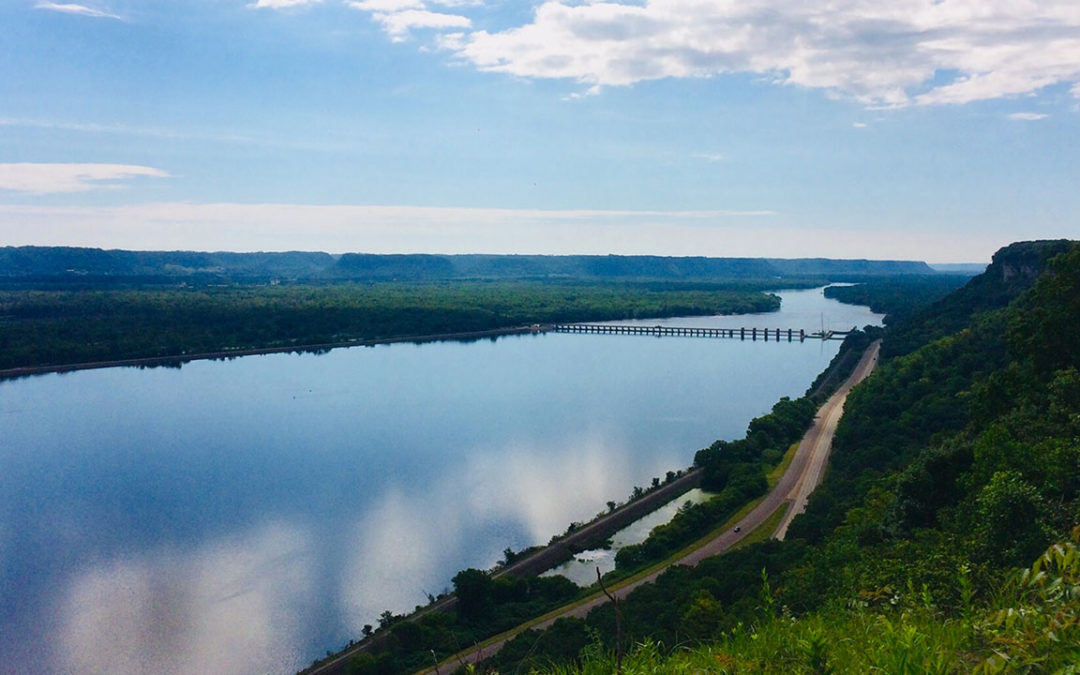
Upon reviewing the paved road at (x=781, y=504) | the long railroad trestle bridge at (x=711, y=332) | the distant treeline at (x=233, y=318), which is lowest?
the paved road at (x=781, y=504)

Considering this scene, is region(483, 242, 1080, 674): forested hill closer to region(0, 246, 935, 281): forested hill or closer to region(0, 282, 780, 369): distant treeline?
region(0, 282, 780, 369): distant treeline

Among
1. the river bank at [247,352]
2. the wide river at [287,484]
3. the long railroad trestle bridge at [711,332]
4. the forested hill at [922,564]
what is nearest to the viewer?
the forested hill at [922,564]

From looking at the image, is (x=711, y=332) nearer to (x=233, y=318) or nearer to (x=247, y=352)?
(x=247, y=352)

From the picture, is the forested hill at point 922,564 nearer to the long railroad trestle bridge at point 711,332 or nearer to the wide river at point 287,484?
the wide river at point 287,484

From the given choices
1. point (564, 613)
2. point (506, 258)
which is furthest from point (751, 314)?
point (506, 258)

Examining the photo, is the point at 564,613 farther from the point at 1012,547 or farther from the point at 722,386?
the point at 722,386

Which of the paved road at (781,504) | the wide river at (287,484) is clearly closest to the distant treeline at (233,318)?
the wide river at (287,484)
